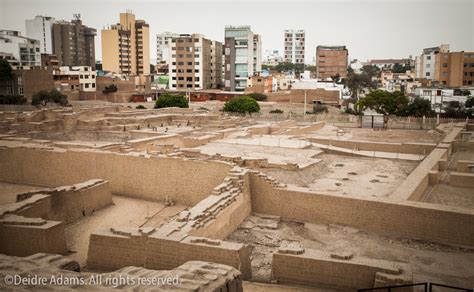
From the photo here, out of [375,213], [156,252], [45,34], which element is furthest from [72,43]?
[156,252]

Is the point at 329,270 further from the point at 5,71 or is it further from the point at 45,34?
the point at 45,34

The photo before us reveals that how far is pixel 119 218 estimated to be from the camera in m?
13.3

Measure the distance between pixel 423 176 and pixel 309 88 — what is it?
47942 mm

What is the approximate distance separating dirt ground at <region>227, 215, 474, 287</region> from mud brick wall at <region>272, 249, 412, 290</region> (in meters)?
0.50

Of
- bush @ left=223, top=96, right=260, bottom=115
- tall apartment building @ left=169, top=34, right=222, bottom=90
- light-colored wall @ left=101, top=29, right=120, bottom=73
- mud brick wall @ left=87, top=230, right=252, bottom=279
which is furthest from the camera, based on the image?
light-colored wall @ left=101, top=29, right=120, bottom=73

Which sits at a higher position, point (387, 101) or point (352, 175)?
point (387, 101)

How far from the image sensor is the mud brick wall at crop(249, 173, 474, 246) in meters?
11.0

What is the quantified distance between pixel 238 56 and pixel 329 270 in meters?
65.3

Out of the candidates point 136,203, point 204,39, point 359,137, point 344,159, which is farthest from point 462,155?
point 204,39

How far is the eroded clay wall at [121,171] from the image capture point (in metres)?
14.7

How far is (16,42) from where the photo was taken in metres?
56.6

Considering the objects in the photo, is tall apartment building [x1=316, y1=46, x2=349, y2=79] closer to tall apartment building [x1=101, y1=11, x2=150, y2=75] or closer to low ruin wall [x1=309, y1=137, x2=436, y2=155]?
tall apartment building [x1=101, y1=11, x2=150, y2=75]

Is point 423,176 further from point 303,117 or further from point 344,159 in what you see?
point 303,117

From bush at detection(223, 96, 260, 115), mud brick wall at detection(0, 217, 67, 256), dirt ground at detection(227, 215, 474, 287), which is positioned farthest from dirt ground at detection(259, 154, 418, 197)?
bush at detection(223, 96, 260, 115)
